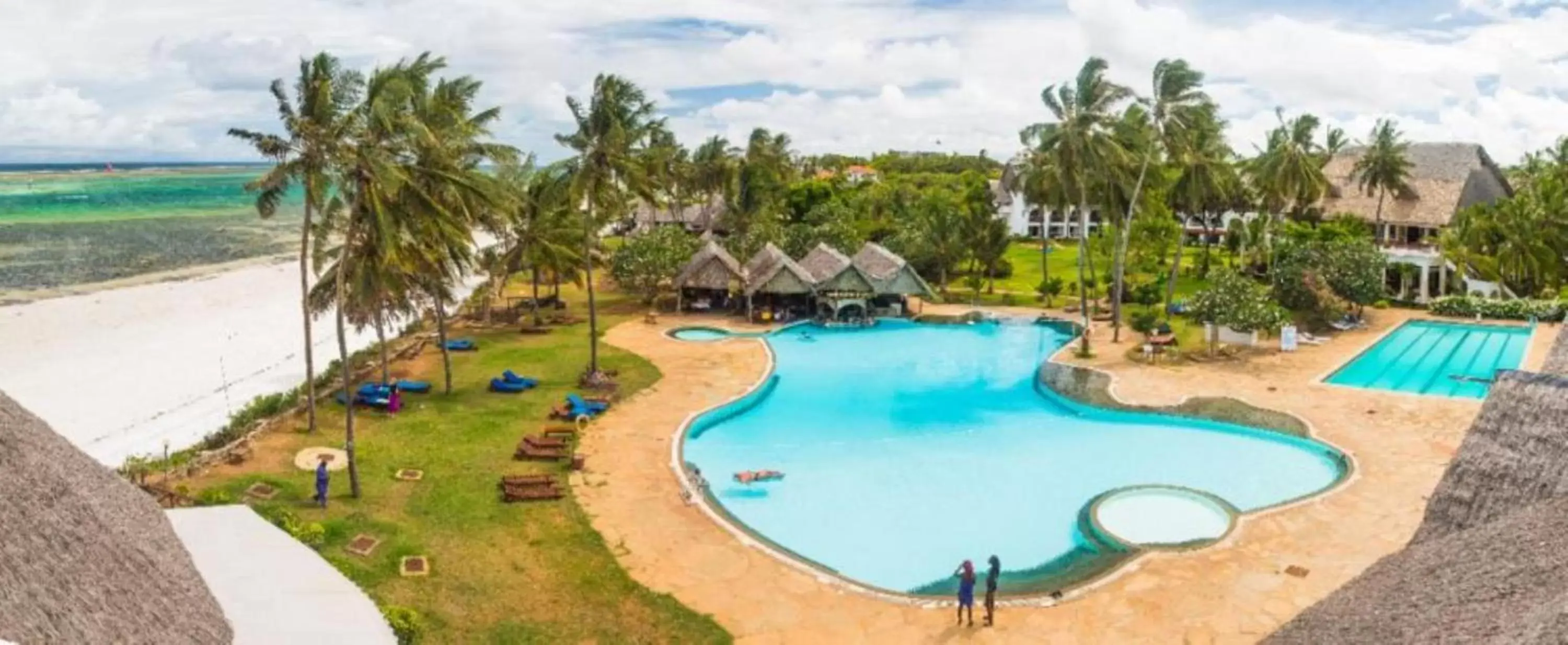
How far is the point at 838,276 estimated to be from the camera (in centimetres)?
4281

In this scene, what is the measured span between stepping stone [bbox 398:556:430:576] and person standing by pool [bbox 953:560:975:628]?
8.44 m

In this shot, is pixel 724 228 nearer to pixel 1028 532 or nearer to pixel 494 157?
pixel 494 157

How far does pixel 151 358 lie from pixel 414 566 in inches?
1014

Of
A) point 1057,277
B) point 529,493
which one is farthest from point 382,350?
point 1057,277

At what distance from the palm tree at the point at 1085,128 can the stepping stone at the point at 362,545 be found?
24.8 meters

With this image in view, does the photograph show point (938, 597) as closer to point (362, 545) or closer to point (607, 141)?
point (362, 545)

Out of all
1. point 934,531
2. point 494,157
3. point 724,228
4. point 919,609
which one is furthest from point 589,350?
point 724,228

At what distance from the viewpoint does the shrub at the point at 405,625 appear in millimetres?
14055

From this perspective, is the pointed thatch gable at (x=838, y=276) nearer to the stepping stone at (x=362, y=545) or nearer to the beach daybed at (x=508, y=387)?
the beach daybed at (x=508, y=387)

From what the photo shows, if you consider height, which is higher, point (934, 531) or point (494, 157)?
point (494, 157)

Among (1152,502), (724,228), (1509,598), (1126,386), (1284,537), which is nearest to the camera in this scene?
(1509,598)

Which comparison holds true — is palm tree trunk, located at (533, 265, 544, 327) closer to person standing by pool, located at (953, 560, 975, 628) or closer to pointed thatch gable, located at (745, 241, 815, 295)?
pointed thatch gable, located at (745, 241, 815, 295)

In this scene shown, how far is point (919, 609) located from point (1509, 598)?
8.57 meters

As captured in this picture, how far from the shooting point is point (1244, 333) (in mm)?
35500
